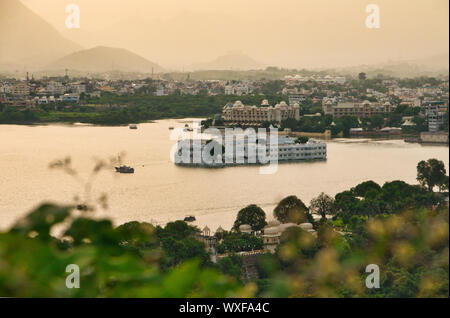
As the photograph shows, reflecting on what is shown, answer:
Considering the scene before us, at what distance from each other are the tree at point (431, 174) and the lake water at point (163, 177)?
568mm

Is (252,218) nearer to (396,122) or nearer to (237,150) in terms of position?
(237,150)

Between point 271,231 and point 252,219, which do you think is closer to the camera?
point 271,231

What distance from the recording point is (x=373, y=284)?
2.31 metres

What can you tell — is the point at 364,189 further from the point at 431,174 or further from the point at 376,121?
the point at 376,121

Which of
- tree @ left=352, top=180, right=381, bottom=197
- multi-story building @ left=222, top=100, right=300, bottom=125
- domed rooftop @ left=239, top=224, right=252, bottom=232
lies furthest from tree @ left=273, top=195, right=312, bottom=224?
multi-story building @ left=222, top=100, right=300, bottom=125

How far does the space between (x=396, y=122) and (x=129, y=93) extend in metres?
6.45

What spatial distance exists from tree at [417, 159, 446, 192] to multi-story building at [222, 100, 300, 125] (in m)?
6.70

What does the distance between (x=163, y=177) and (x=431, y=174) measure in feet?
7.87

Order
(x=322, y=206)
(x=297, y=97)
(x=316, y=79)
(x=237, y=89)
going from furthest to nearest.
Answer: (x=316, y=79), (x=237, y=89), (x=297, y=97), (x=322, y=206)

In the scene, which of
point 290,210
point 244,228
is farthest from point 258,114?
point 244,228

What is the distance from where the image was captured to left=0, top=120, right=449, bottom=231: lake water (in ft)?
16.6

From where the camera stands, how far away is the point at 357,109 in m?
13.3

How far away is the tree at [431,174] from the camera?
541 cm

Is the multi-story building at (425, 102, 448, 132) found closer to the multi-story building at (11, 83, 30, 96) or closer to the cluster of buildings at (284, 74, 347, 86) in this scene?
the multi-story building at (11, 83, 30, 96)
